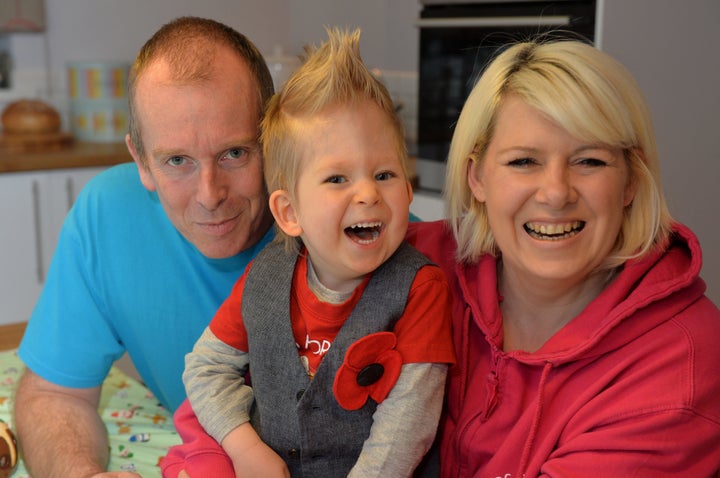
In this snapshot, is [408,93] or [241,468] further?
[408,93]

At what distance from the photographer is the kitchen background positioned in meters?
2.50

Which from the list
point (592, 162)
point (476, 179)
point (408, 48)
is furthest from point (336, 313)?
point (408, 48)

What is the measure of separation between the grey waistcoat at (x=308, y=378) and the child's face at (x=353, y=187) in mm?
51

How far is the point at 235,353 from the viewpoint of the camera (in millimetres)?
1364

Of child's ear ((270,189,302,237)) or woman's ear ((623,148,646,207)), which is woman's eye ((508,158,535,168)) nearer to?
woman's ear ((623,148,646,207))

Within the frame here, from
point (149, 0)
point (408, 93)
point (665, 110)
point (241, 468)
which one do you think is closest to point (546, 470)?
point (241, 468)

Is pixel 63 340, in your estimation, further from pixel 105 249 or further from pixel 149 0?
pixel 149 0

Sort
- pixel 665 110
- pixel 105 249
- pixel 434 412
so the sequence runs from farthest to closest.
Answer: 1. pixel 665 110
2. pixel 105 249
3. pixel 434 412

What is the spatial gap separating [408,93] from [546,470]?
8.65 feet

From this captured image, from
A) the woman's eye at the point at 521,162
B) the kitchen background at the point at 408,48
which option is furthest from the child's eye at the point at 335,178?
the kitchen background at the point at 408,48

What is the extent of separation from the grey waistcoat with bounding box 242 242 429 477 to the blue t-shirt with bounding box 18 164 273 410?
1.20ft

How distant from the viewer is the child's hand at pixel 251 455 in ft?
4.07

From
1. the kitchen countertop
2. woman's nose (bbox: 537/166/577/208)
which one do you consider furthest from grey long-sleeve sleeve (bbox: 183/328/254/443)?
the kitchen countertop

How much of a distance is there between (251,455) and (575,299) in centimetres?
54
